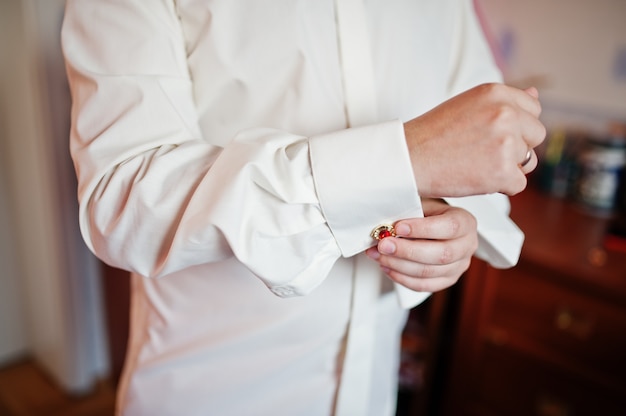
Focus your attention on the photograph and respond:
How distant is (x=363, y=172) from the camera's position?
18.8 inches

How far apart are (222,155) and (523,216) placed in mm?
1007

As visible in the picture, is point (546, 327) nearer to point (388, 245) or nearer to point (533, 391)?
point (533, 391)

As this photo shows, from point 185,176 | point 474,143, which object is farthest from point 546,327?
point 185,176

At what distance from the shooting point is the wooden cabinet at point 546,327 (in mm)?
1091

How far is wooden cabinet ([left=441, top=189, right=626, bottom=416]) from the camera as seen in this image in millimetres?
1091

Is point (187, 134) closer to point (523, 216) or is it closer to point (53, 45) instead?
point (523, 216)

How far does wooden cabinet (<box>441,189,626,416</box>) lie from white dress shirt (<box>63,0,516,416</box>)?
0.50 meters

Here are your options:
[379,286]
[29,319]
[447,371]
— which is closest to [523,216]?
[447,371]

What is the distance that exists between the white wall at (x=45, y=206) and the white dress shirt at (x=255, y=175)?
101 centimetres

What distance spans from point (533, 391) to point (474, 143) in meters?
0.95

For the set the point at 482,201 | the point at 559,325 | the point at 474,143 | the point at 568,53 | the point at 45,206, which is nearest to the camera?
the point at 474,143

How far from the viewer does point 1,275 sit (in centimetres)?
187

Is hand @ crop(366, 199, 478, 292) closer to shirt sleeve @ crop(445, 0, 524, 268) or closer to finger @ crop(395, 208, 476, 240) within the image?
finger @ crop(395, 208, 476, 240)

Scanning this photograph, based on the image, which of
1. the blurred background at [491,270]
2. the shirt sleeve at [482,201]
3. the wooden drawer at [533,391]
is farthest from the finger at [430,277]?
the wooden drawer at [533,391]
